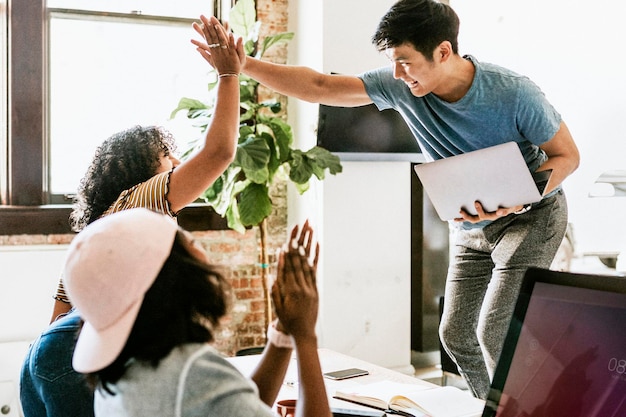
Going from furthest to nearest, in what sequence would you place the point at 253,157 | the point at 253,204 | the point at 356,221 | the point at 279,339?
1. the point at 356,221
2. the point at 253,204
3. the point at 253,157
4. the point at 279,339

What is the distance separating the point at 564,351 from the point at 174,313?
565 millimetres

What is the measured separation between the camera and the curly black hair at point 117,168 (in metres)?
1.86

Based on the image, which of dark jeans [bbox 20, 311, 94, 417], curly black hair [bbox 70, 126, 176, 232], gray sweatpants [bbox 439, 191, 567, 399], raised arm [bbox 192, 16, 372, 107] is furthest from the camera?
raised arm [bbox 192, 16, 372, 107]

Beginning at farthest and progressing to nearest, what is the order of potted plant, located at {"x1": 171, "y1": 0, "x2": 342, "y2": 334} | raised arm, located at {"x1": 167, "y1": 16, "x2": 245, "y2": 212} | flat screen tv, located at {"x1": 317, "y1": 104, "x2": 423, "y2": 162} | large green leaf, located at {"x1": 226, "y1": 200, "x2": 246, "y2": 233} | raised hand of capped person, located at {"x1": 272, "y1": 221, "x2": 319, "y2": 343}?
flat screen tv, located at {"x1": 317, "y1": 104, "x2": 423, "y2": 162}, large green leaf, located at {"x1": 226, "y1": 200, "x2": 246, "y2": 233}, potted plant, located at {"x1": 171, "y1": 0, "x2": 342, "y2": 334}, raised arm, located at {"x1": 167, "y1": 16, "x2": 245, "y2": 212}, raised hand of capped person, located at {"x1": 272, "y1": 221, "x2": 319, "y2": 343}

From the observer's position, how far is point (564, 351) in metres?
1.00

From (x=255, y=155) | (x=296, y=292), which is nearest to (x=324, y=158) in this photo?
(x=255, y=155)

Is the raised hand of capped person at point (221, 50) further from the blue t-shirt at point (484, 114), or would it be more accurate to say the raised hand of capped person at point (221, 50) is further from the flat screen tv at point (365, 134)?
the flat screen tv at point (365, 134)

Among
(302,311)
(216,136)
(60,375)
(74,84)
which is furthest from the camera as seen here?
(74,84)

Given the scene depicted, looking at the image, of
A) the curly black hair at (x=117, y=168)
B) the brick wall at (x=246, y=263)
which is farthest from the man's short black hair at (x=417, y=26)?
the brick wall at (x=246, y=263)

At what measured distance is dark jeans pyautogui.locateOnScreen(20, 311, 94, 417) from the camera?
1378 millimetres

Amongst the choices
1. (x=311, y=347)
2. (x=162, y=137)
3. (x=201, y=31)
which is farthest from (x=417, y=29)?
(x=311, y=347)

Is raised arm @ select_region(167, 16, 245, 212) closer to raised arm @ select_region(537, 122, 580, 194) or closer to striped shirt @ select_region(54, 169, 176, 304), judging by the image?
striped shirt @ select_region(54, 169, 176, 304)

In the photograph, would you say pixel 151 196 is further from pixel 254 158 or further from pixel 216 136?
pixel 254 158

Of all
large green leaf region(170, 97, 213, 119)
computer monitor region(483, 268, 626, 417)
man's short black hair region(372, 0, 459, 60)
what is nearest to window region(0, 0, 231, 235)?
large green leaf region(170, 97, 213, 119)
